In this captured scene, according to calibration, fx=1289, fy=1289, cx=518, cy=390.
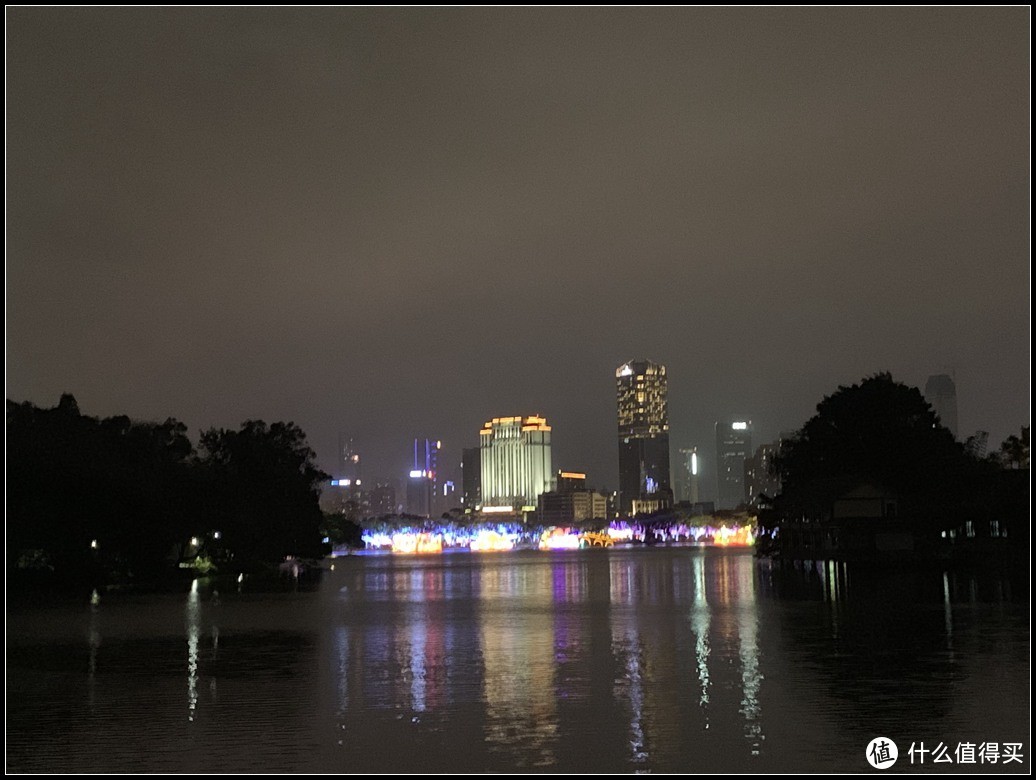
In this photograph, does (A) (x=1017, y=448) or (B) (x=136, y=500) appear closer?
(B) (x=136, y=500)

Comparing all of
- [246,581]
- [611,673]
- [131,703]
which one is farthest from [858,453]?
[131,703]

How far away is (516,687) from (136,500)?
2123 inches

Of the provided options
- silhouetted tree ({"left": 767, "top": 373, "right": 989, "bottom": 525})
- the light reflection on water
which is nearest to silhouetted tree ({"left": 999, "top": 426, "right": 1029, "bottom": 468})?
silhouetted tree ({"left": 767, "top": 373, "right": 989, "bottom": 525})

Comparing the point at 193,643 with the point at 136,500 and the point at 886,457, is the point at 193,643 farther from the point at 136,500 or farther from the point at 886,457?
the point at 886,457

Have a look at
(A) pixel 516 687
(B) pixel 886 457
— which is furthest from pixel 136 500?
(B) pixel 886 457

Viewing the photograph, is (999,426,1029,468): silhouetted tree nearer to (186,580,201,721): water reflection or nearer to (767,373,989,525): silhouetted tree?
(767,373,989,525): silhouetted tree

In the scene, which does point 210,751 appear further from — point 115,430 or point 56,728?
point 115,430

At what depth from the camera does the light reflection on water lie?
1975cm

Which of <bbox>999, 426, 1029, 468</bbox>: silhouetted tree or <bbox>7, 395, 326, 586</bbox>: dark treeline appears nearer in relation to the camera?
<bbox>7, 395, 326, 586</bbox>: dark treeline

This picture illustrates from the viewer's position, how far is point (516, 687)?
27.0m

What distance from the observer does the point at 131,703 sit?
25688mm

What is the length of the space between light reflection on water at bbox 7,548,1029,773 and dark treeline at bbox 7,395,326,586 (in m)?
17.3

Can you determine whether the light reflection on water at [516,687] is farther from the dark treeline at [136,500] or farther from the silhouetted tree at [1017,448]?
the silhouetted tree at [1017,448]

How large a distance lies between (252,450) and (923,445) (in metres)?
59.5
